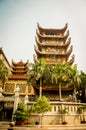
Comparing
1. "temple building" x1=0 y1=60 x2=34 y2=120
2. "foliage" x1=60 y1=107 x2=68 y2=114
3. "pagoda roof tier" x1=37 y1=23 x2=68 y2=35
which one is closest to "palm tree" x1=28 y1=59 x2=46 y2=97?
"temple building" x1=0 y1=60 x2=34 y2=120

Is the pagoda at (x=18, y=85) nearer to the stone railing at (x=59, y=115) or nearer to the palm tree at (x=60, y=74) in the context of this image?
the palm tree at (x=60, y=74)

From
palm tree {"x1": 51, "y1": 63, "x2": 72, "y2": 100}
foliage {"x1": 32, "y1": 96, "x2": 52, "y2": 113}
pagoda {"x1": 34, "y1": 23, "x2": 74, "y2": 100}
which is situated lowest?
foliage {"x1": 32, "y1": 96, "x2": 52, "y2": 113}

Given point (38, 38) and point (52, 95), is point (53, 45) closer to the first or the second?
point (38, 38)

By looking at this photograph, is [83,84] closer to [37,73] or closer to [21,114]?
[37,73]

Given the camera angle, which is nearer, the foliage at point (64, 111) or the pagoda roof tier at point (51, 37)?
the foliage at point (64, 111)

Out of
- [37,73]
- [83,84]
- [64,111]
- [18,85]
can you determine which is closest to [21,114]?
[64,111]

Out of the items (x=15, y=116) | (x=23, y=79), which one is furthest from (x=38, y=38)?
(x=15, y=116)

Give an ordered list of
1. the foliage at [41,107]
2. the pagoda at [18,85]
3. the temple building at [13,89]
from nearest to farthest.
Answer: the foliage at [41,107]
the temple building at [13,89]
the pagoda at [18,85]

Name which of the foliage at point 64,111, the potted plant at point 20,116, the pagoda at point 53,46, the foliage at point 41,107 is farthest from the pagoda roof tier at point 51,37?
the potted plant at point 20,116

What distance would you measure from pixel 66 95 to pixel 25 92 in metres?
7.53

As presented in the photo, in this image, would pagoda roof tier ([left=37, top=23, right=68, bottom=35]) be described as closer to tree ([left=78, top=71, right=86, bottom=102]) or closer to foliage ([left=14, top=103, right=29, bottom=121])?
tree ([left=78, top=71, right=86, bottom=102])

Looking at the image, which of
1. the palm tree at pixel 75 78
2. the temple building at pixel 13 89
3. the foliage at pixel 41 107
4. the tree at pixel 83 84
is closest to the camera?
the foliage at pixel 41 107

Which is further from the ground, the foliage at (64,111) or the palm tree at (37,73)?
the palm tree at (37,73)

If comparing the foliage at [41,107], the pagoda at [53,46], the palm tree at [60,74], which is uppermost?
the pagoda at [53,46]
